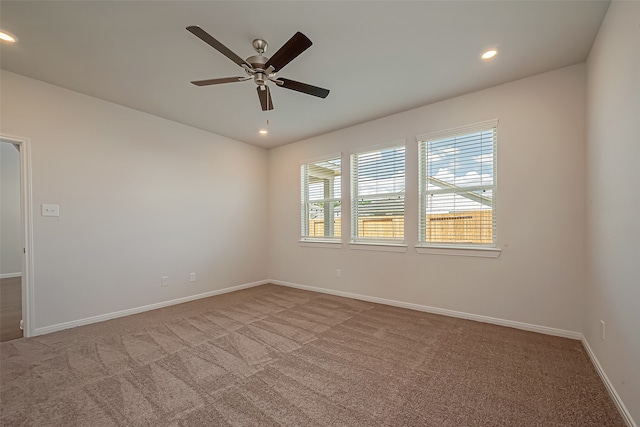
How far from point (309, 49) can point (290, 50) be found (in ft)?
1.90

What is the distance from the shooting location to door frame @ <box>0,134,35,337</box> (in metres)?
2.92

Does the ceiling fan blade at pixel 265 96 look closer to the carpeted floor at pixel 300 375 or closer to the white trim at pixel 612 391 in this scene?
the carpeted floor at pixel 300 375

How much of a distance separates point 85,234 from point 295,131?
3284mm

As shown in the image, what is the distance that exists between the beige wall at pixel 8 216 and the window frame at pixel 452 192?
860cm

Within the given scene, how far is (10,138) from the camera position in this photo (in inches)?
112

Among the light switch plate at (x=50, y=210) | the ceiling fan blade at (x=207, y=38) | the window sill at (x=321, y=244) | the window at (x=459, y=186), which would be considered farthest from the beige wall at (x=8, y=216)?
the window at (x=459, y=186)

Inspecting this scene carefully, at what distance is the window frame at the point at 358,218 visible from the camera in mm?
3924

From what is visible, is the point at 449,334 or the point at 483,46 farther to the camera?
the point at 449,334

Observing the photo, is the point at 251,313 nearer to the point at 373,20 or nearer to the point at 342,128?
the point at 342,128

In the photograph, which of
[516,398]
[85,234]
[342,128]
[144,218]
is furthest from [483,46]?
[85,234]

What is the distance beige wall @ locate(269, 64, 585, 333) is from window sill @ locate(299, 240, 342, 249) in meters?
0.89

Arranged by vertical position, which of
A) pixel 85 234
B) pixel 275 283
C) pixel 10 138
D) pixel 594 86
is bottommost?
pixel 275 283

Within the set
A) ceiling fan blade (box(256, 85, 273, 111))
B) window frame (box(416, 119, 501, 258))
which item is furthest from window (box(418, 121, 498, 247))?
ceiling fan blade (box(256, 85, 273, 111))

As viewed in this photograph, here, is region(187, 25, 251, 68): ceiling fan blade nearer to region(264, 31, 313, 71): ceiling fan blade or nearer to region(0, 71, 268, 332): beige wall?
region(264, 31, 313, 71): ceiling fan blade
